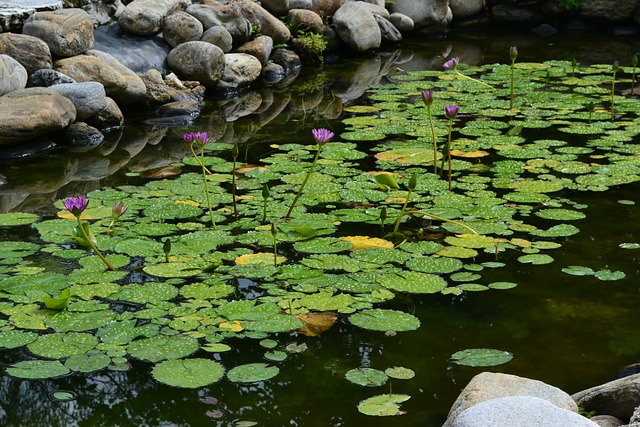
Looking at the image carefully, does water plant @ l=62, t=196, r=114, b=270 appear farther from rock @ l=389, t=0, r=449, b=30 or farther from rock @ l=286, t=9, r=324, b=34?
rock @ l=389, t=0, r=449, b=30

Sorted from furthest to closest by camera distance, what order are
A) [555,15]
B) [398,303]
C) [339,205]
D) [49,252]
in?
[555,15]
[339,205]
[49,252]
[398,303]

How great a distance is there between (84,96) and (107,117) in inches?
10.6

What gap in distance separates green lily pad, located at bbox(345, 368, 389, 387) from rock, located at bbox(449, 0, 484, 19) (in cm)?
894

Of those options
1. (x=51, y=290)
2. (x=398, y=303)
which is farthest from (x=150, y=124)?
(x=398, y=303)

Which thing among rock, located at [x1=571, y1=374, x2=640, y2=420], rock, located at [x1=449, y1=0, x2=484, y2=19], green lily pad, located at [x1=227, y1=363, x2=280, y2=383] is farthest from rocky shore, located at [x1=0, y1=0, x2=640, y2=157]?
rock, located at [x1=571, y1=374, x2=640, y2=420]

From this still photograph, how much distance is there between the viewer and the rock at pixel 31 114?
16.8ft

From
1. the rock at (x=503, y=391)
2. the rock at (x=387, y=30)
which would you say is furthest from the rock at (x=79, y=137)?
the rock at (x=387, y=30)

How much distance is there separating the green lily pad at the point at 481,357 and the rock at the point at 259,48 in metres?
5.38

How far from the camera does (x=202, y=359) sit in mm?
2766

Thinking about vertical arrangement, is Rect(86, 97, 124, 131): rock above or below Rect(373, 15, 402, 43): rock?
below

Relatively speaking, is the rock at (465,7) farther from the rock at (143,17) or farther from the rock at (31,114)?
the rock at (31,114)

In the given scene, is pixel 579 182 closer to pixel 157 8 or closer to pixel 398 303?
pixel 398 303

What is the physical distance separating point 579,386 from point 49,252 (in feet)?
7.28

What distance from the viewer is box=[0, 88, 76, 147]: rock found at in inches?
201
